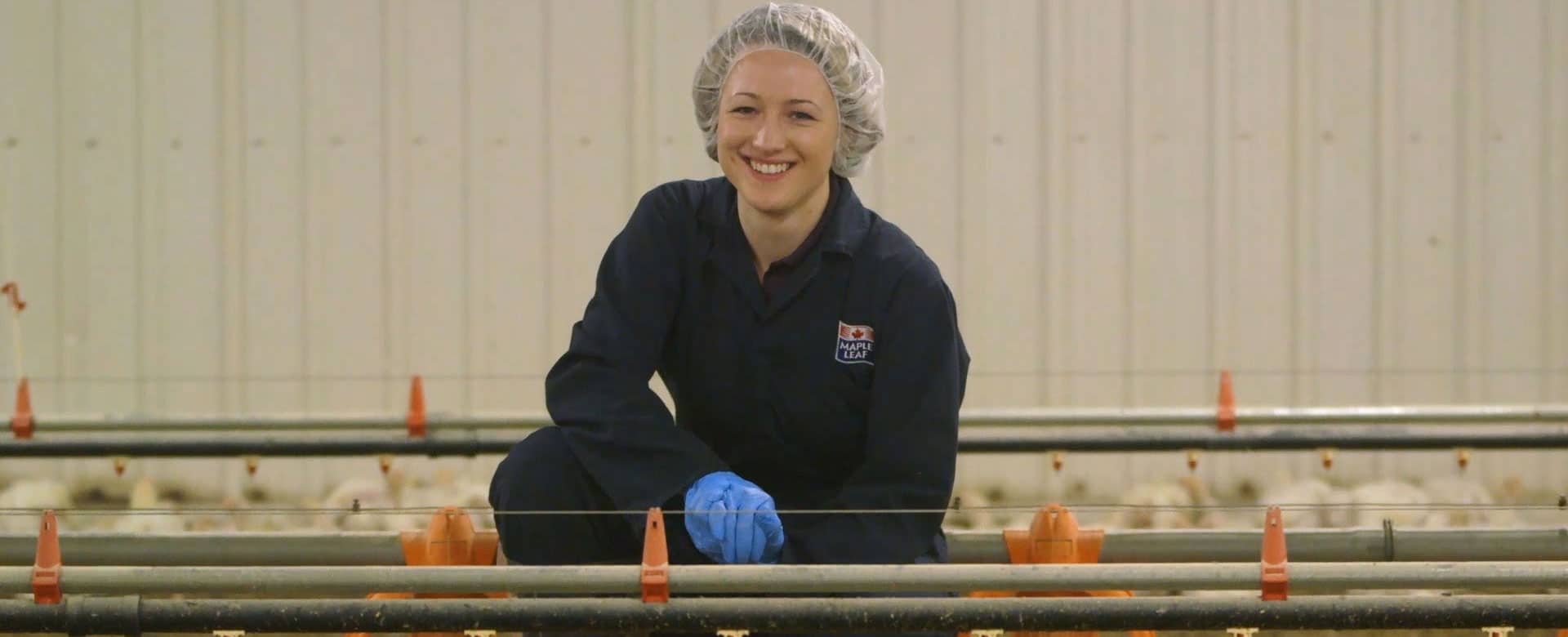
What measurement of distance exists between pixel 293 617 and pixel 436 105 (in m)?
2.09

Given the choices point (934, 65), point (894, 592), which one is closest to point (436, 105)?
point (934, 65)

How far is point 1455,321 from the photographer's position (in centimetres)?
384

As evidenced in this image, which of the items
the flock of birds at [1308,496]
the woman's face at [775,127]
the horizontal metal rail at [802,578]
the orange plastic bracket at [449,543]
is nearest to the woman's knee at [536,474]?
the horizontal metal rail at [802,578]

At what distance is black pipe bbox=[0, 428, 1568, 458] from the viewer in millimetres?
2928

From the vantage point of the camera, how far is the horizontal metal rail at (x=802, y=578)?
1.71 metres

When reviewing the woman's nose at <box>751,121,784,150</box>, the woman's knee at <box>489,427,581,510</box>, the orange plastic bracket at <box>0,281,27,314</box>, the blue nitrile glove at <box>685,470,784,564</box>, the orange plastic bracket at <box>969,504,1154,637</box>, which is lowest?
the orange plastic bracket at <box>969,504,1154,637</box>

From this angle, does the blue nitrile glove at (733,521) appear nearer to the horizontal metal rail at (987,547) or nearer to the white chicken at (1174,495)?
the horizontal metal rail at (987,547)

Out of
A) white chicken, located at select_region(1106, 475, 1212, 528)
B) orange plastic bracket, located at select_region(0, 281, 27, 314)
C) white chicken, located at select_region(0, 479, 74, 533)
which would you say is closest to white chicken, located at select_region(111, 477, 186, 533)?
white chicken, located at select_region(0, 479, 74, 533)

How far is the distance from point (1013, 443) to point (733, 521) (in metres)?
1.21

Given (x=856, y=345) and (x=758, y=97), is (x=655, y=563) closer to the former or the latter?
(x=856, y=345)

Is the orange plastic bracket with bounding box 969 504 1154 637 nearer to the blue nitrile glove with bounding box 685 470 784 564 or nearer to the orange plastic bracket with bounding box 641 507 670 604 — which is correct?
the blue nitrile glove with bounding box 685 470 784 564

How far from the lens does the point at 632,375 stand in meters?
1.91

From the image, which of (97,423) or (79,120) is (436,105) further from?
(97,423)

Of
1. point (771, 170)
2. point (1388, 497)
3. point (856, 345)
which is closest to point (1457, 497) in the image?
point (1388, 497)
